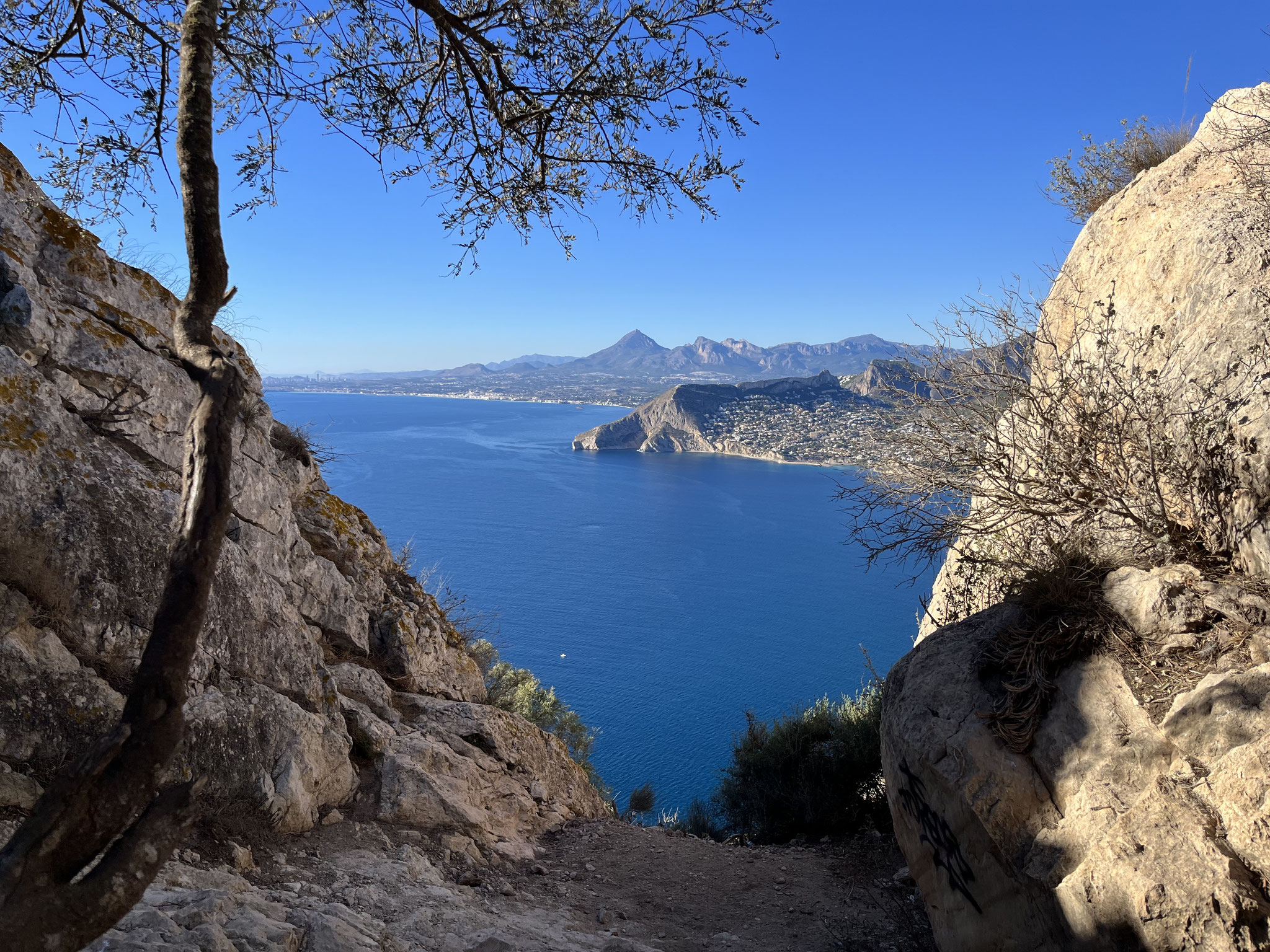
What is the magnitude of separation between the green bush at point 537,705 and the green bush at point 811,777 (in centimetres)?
356

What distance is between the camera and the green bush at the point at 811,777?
8.81 metres

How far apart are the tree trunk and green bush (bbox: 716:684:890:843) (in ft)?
24.3

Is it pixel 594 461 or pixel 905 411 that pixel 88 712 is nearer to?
pixel 905 411

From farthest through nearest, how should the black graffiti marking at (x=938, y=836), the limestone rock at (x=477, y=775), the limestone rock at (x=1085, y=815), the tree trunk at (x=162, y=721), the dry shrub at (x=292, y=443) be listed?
the dry shrub at (x=292, y=443) → the limestone rock at (x=477, y=775) → the black graffiti marking at (x=938, y=836) → the limestone rock at (x=1085, y=815) → the tree trunk at (x=162, y=721)

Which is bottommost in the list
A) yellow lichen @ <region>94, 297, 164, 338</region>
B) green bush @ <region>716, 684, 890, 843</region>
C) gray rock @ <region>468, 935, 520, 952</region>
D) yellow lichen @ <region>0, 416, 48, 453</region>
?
green bush @ <region>716, 684, 890, 843</region>

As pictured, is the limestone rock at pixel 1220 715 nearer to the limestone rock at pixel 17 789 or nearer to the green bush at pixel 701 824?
the limestone rock at pixel 17 789

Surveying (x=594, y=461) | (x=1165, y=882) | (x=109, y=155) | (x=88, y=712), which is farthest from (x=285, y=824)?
(x=594, y=461)

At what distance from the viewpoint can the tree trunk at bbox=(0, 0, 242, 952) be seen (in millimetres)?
2039

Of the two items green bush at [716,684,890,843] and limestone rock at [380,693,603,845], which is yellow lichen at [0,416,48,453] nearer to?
limestone rock at [380,693,603,845]

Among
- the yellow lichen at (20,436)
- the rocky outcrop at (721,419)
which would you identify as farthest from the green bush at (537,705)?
the rocky outcrop at (721,419)

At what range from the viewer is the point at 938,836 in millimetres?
4531

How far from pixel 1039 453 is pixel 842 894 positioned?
13.8 ft

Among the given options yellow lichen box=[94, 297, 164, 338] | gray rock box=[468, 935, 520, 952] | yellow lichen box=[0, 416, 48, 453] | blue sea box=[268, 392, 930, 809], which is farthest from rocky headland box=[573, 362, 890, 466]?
yellow lichen box=[0, 416, 48, 453]

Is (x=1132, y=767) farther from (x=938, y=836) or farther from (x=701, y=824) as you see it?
(x=701, y=824)
